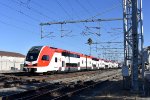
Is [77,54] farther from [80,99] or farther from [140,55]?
[80,99]

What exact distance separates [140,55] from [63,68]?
77.0ft

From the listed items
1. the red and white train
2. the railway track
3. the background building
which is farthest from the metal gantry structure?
the background building

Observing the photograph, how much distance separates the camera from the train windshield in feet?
122

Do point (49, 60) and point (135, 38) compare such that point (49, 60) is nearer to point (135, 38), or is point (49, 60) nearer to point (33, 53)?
point (33, 53)

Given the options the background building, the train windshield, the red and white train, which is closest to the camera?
the red and white train

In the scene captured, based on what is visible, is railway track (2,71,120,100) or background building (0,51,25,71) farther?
background building (0,51,25,71)

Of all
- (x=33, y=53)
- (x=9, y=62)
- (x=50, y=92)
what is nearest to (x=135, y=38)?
(x=50, y=92)

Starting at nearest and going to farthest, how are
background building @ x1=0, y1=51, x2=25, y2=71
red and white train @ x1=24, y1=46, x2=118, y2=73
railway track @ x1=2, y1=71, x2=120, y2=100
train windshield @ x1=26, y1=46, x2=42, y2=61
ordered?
railway track @ x1=2, y1=71, x2=120, y2=100, red and white train @ x1=24, y1=46, x2=118, y2=73, train windshield @ x1=26, y1=46, x2=42, y2=61, background building @ x1=0, y1=51, x2=25, y2=71

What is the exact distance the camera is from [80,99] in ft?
60.0

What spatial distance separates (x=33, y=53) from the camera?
37469 millimetres

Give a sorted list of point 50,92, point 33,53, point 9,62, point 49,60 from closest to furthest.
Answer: point 50,92 → point 33,53 → point 49,60 → point 9,62

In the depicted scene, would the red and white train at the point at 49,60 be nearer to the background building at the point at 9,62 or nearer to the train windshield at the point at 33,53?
the train windshield at the point at 33,53

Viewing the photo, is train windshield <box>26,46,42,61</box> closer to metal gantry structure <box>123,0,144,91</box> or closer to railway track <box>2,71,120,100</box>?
railway track <box>2,71,120,100</box>

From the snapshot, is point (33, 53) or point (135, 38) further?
point (33, 53)
